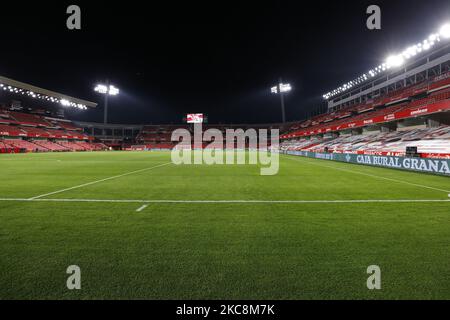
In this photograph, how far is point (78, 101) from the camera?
240 ft

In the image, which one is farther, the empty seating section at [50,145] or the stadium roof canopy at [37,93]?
the empty seating section at [50,145]

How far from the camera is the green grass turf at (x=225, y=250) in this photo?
2834 mm

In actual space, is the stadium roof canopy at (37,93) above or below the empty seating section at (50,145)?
above

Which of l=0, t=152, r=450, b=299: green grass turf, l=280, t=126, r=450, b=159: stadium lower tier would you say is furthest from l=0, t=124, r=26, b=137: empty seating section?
l=280, t=126, r=450, b=159: stadium lower tier

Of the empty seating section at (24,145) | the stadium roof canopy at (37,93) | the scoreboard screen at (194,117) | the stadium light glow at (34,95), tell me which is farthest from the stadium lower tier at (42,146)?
the scoreboard screen at (194,117)

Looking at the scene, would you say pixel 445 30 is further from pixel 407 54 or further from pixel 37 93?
pixel 37 93

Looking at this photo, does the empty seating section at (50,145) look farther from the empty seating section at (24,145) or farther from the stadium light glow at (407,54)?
the stadium light glow at (407,54)

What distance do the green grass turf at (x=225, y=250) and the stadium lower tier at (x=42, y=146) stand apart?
5821cm

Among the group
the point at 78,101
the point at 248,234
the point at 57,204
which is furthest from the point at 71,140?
the point at 248,234

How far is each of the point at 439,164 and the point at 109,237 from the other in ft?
57.8

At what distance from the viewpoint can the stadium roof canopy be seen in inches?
2050

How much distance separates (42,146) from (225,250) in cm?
7253

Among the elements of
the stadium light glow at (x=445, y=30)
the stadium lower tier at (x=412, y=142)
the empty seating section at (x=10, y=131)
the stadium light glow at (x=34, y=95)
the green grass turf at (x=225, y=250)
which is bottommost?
the green grass turf at (x=225, y=250)

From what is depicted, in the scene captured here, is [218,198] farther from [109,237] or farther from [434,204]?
[434,204]
